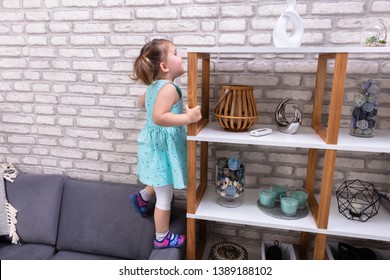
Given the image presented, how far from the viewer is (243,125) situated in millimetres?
1425

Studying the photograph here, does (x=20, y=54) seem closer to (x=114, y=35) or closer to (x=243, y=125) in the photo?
(x=114, y=35)

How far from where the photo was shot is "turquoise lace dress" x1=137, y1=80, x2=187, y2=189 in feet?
4.83

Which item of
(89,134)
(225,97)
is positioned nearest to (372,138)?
(225,97)

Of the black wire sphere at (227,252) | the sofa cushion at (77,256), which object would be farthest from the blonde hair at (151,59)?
the sofa cushion at (77,256)

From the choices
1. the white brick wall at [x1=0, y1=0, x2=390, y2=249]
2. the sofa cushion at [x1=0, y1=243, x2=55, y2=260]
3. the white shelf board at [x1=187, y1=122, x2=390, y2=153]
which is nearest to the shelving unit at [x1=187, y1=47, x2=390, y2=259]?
the white shelf board at [x1=187, y1=122, x2=390, y2=153]

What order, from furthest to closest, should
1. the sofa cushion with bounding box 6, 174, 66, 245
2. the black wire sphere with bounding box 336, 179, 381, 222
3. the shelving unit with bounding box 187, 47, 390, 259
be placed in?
the sofa cushion with bounding box 6, 174, 66, 245
the black wire sphere with bounding box 336, 179, 381, 222
the shelving unit with bounding box 187, 47, 390, 259

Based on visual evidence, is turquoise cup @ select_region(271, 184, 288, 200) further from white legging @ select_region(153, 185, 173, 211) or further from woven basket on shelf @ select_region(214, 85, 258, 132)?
white legging @ select_region(153, 185, 173, 211)

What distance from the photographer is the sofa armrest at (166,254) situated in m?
1.50

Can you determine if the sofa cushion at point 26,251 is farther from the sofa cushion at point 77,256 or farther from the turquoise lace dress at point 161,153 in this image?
the turquoise lace dress at point 161,153

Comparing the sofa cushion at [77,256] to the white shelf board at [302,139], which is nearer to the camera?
the white shelf board at [302,139]

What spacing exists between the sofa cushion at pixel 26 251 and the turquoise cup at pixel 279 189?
1.44 m

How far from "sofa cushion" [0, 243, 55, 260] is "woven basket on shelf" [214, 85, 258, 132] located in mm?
1397

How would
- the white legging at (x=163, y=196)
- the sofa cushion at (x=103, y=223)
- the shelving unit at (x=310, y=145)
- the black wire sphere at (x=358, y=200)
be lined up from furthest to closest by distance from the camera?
the sofa cushion at (x=103, y=223), the white legging at (x=163, y=196), the black wire sphere at (x=358, y=200), the shelving unit at (x=310, y=145)

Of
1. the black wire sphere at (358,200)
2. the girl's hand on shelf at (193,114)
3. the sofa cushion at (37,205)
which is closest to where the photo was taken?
the girl's hand on shelf at (193,114)
